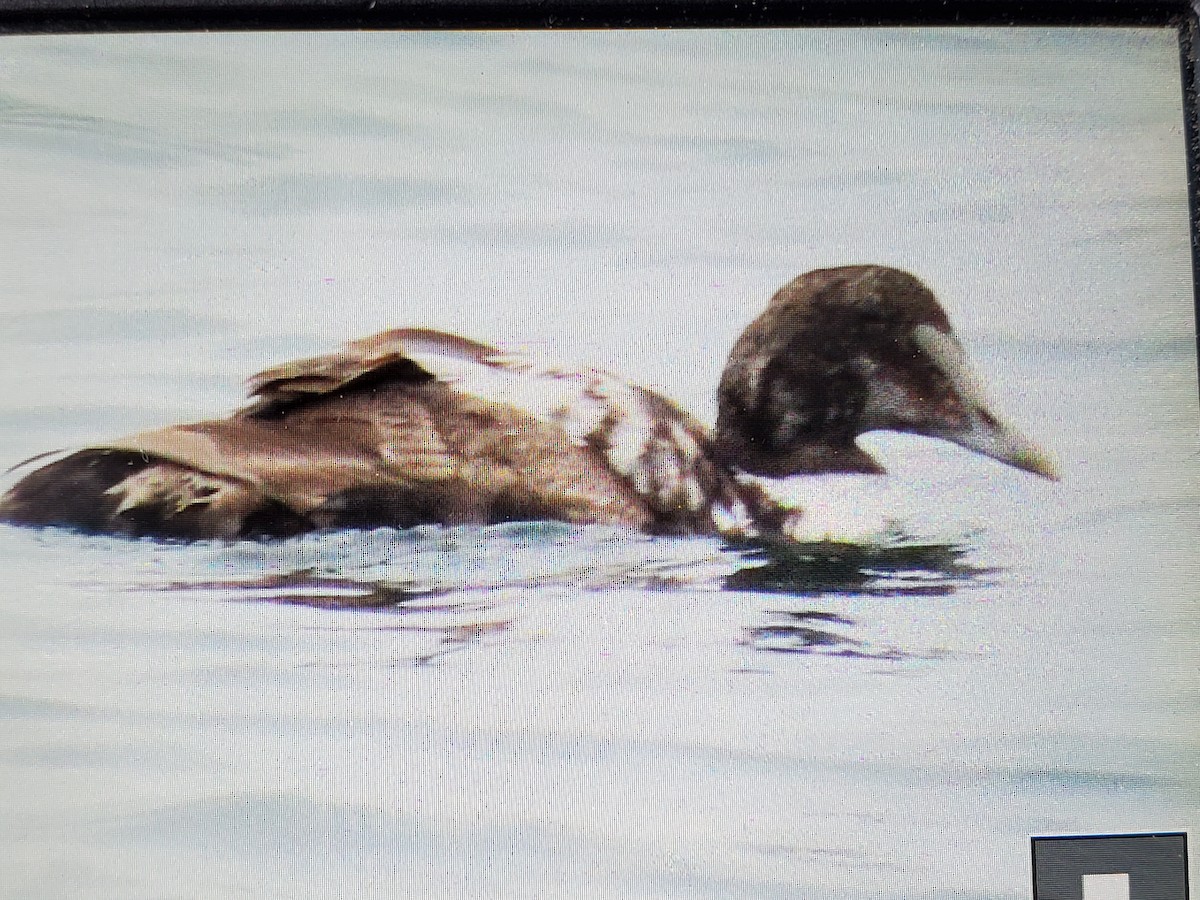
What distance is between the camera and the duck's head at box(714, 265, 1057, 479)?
2.52 feet

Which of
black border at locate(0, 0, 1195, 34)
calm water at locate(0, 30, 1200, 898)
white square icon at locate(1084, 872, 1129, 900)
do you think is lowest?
white square icon at locate(1084, 872, 1129, 900)

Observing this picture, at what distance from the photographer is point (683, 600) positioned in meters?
0.75

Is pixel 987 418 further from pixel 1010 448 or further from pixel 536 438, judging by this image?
pixel 536 438

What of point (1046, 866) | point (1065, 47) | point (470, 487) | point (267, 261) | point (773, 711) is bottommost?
point (1046, 866)

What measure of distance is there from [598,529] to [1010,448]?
14.5 inches

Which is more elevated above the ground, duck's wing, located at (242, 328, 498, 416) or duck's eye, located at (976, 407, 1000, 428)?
duck's wing, located at (242, 328, 498, 416)

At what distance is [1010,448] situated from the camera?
0.77 metres

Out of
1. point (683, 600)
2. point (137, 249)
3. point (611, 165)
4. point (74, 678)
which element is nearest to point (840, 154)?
point (611, 165)

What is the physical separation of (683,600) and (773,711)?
122 millimetres

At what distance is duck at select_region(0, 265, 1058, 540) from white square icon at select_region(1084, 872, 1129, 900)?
356mm

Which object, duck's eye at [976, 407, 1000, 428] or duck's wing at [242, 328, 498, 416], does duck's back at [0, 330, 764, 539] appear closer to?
duck's wing at [242, 328, 498, 416]

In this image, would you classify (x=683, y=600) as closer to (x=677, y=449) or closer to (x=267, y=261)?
(x=677, y=449)

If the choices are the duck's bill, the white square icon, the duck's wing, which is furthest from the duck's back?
the white square icon

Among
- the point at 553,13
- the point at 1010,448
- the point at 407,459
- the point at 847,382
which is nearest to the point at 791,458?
the point at 847,382
